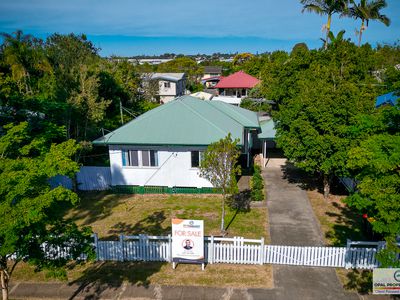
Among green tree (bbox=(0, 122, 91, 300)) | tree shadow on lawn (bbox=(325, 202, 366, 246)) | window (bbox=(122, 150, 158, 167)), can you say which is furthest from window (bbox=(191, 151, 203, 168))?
green tree (bbox=(0, 122, 91, 300))

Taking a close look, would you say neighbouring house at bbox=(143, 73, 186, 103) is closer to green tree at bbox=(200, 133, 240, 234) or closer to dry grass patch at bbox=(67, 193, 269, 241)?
dry grass patch at bbox=(67, 193, 269, 241)

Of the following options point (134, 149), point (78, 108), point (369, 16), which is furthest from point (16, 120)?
point (369, 16)

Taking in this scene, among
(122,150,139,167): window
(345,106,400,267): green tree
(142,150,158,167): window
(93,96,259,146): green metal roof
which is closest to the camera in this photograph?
(345,106,400,267): green tree

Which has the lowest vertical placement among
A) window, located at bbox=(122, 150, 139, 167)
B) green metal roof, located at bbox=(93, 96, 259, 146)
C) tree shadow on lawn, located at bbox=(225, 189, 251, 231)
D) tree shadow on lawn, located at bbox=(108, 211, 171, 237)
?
tree shadow on lawn, located at bbox=(108, 211, 171, 237)

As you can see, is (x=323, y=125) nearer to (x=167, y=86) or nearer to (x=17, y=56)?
(x=17, y=56)

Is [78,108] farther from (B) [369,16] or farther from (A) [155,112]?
(B) [369,16]

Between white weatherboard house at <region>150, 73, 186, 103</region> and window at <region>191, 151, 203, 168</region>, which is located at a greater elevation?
white weatherboard house at <region>150, 73, 186, 103</region>
